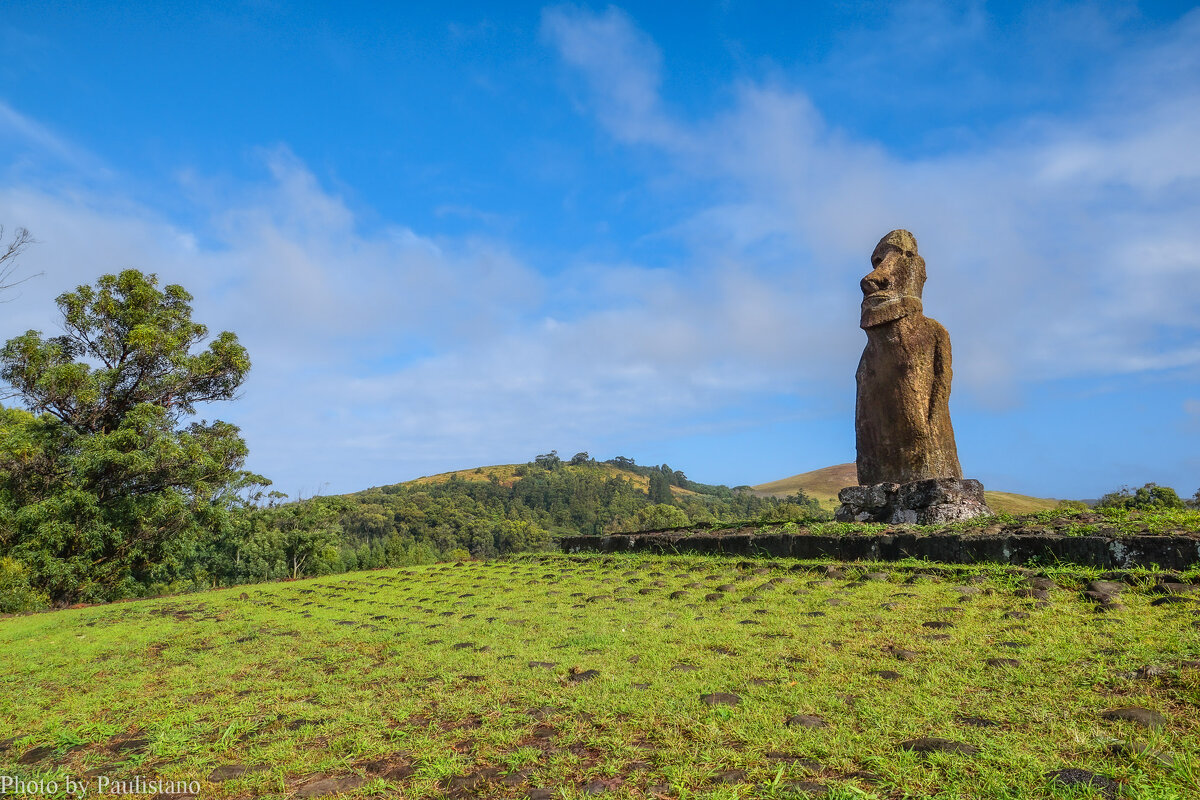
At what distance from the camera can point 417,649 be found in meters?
5.31

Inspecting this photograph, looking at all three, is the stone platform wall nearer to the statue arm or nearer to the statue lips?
the statue arm

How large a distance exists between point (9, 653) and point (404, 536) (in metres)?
80.5

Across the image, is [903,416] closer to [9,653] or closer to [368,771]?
[368,771]

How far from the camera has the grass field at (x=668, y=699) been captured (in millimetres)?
2584

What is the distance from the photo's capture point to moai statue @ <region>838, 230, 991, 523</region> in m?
11.3

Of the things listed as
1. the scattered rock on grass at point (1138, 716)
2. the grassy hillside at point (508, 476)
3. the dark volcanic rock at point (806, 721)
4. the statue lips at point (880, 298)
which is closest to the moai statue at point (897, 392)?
the statue lips at point (880, 298)

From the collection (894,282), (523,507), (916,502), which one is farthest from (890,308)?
(523,507)

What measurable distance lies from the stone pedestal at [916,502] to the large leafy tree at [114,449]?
15173mm

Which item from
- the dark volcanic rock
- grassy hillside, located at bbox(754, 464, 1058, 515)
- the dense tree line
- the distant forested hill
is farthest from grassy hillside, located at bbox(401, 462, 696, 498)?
the dark volcanic rock

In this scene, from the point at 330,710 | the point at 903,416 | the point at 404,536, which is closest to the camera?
the point at 330,710

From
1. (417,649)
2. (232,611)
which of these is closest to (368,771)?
(417,649)

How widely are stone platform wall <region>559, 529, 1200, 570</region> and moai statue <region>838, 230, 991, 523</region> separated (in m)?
2.34

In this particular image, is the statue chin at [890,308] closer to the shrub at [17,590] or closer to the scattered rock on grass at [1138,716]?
the scattered rock on grass at [1138,716]

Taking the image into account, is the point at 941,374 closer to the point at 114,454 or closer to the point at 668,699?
the point at 668,699
